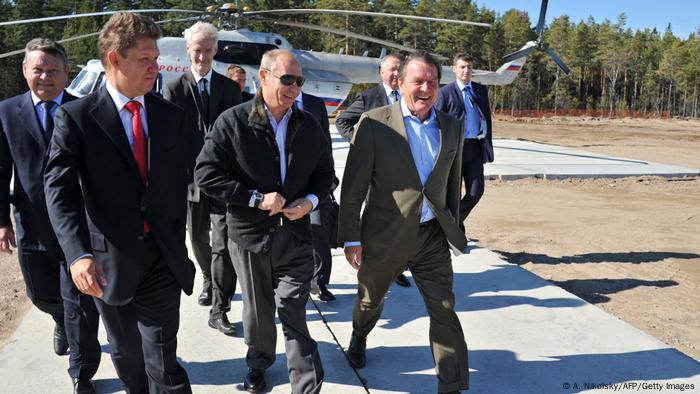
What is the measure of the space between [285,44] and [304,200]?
12.8 meters

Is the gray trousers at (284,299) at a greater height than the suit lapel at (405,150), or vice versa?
the suit lapel at (405,150)

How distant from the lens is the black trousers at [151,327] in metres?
2.48

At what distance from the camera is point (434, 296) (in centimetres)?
310

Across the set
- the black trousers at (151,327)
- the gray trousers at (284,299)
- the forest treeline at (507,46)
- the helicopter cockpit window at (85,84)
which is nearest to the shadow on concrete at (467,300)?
the gray trousers at (284,299)

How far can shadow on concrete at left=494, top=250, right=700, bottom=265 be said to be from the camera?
6.67 meters

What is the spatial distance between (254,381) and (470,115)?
12.3 ft

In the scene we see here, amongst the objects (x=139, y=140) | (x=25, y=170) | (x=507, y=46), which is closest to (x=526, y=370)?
(x=139, y=140)

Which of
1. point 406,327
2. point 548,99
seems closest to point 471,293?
point 406,327

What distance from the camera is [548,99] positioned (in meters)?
85.1

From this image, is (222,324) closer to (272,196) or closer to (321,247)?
(321,247)

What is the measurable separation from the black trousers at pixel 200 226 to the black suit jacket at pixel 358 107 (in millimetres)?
1367

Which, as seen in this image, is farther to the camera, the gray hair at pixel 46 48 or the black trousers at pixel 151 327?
the gray hair at pixel 46 48

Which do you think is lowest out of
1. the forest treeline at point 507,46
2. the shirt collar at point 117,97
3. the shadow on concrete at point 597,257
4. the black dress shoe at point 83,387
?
the shadow on concrete at point 597,257

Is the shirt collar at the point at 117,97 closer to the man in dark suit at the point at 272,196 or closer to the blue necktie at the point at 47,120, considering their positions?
the man in dark suit at the point at 272,196
